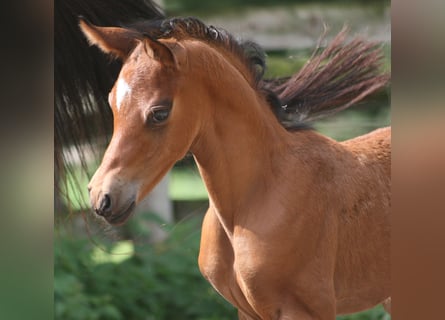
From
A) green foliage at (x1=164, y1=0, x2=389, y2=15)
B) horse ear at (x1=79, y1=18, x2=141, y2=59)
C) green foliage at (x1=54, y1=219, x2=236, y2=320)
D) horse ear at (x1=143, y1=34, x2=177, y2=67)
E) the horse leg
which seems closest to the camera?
horse ear at (x1=143, y1=34, x2=177, y2=67)

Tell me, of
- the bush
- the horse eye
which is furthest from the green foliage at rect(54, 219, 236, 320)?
the horse eye

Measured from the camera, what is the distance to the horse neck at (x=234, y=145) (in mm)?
2463

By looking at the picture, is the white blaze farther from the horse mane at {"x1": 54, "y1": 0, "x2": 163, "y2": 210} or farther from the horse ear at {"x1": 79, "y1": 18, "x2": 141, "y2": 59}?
the horse mane at {"x1": 54, "y1": 0, "x2": 163, "y2": 210}

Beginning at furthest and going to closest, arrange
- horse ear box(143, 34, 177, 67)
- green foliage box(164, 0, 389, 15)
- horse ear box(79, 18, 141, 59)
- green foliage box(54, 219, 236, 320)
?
green foliage box(54, 219, 236, 320) → green foliage box(164, 0, 389, 15) → horse ear box(79, 18, 141, 59) → horse ear box(143, 34, 177, 67)

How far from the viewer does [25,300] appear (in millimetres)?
3076

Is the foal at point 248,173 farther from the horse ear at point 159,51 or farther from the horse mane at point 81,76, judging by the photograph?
the horse mane at point 81,76

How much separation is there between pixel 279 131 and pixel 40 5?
986mm

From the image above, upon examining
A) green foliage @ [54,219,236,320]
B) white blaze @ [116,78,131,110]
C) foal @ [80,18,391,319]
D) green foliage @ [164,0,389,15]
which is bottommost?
green foliage @ [54,219,236,320]

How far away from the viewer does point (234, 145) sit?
98.0 inches

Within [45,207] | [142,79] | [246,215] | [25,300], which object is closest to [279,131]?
[246,215]

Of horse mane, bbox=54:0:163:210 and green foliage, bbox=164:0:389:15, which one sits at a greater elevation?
green foliage, bbox=164:0:389:15

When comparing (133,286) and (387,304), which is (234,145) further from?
(133,286)

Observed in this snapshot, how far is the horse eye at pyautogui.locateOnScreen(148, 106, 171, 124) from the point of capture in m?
2.39

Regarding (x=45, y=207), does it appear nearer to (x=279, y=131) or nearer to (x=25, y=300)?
(x=25, y=300)
